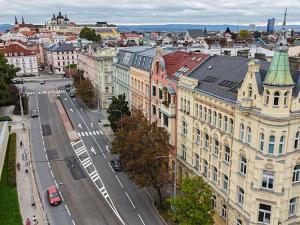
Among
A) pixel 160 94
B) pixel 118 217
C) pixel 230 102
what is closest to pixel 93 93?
pixel 160 94

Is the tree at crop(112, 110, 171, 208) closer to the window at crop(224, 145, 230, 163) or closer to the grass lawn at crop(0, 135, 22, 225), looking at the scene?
the window at crop(224, 145, 230, 163)

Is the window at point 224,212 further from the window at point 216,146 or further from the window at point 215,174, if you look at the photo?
the window at point 216,146

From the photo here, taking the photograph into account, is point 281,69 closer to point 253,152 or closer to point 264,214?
point 253,152

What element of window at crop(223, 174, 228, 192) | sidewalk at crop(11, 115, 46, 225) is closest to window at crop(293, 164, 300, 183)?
window at crop(223, 174, 228, 192)

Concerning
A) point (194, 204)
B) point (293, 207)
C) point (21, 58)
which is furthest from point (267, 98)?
point (21, 58)

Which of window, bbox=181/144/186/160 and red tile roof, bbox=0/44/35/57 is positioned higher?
red tile roof, bbox=0/44/35/57

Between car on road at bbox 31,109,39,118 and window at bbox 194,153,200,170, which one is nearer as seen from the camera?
window at bbox 194,153,200,170

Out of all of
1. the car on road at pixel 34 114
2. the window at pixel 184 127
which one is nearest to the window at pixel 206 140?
the window at pixel 184 127
